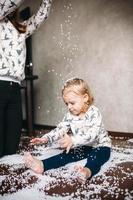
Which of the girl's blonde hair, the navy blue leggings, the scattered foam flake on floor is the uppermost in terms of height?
the girl's blonde hair

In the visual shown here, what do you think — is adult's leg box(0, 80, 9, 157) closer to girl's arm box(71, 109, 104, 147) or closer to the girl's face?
the girl's face

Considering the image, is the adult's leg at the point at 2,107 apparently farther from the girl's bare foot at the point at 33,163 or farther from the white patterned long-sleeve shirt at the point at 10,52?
the girl's bare foot at the point at 33,163

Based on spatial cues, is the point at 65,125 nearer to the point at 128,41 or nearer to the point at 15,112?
the point at 15,112

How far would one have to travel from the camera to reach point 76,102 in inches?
74.8

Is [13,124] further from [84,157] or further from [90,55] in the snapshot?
[90,55]

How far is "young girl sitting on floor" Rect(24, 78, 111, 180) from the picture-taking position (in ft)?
5.82

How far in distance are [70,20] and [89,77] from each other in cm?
54

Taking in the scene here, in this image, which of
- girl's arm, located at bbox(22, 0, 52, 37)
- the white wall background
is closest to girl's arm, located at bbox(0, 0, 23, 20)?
girl's arm, located at bbox(22, 0, 52, 37)

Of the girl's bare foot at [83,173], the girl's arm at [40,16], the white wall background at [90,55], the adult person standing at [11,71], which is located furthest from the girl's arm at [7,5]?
the white wall background at [90,55]

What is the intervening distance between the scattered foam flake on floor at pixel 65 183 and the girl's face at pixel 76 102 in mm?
303

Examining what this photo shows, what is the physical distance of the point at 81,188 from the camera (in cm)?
153

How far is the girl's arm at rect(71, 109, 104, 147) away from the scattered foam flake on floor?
6.7 inches

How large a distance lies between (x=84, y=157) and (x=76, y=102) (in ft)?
1.17

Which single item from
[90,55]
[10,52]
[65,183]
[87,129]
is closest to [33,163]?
[65,183]
